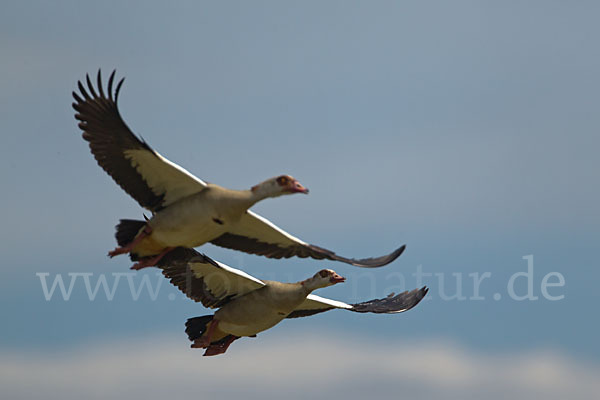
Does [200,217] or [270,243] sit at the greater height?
[270,243]

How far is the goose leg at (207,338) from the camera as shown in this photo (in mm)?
27781

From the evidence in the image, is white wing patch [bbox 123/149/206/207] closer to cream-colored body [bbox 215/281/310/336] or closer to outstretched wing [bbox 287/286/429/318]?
cream-colored body [bbox 215/281/310/336]

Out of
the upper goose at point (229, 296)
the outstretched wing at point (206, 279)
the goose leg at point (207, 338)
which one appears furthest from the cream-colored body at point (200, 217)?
the goose leg at point (207, 338)

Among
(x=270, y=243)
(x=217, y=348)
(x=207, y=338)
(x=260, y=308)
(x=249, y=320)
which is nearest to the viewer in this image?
(x=270, y=243)

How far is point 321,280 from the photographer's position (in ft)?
87.5

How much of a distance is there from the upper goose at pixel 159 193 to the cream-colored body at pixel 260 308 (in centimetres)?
140

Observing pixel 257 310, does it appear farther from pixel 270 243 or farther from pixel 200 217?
pixel 200 217

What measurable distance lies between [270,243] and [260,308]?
4.87ft

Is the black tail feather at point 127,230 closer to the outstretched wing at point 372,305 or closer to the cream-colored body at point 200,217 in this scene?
the cream-colored body at point 200,217

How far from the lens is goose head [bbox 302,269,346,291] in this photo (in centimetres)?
2666

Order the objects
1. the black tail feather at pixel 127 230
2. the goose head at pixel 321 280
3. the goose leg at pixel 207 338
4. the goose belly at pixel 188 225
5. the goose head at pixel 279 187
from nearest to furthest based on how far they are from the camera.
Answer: the goose head at pixel 279 187 → the goose belly at pixel 188 225 → the black tail feather at pixel 127 230 → the goose head at pixel 321 280 → the goose leg at pixel 207 338

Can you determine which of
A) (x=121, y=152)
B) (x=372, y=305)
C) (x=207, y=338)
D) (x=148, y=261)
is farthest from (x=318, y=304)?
(x=121, y=152)

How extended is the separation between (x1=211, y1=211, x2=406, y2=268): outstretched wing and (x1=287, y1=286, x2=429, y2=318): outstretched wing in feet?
7.67

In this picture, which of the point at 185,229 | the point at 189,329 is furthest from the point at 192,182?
the point at 189,329
